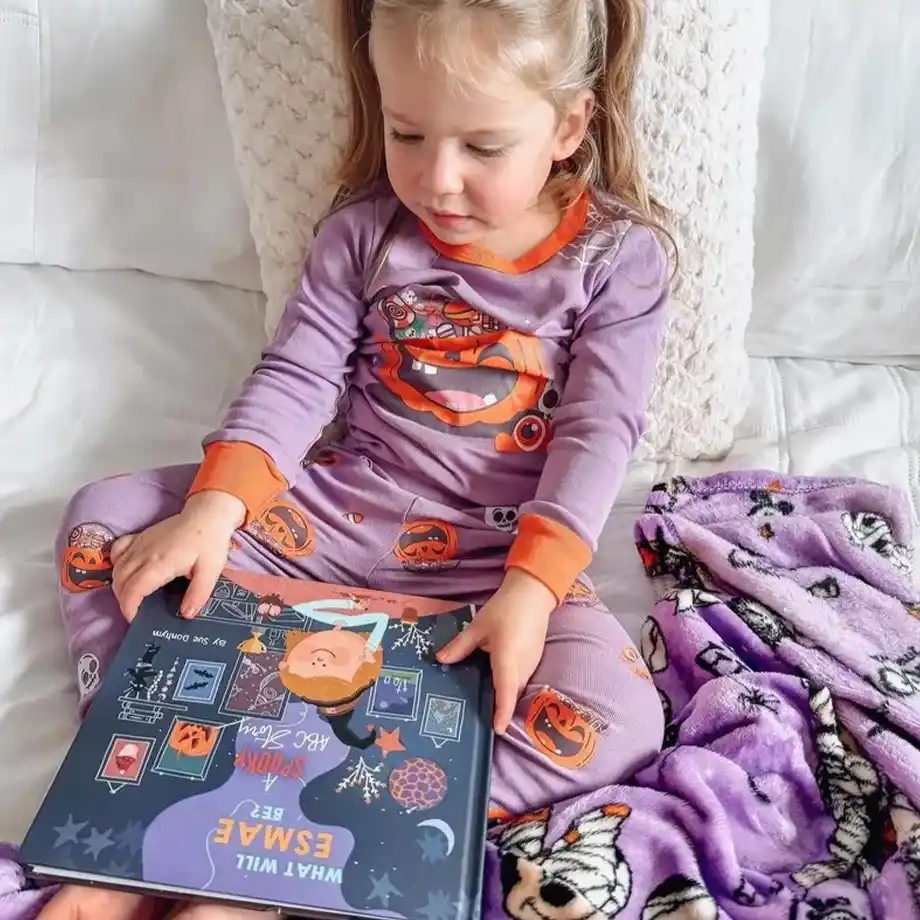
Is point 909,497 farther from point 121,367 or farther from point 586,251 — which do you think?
point 121,367

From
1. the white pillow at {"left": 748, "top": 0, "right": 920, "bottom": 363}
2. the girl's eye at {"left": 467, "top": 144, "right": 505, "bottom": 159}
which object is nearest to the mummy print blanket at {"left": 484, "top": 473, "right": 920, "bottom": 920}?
the white pillow at {"left": 748, "top": 0, "right": 920, "bottom": 363}

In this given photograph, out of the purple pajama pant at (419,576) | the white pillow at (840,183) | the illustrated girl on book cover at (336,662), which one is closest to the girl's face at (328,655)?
the illustrated girl on book cover at (336,662)

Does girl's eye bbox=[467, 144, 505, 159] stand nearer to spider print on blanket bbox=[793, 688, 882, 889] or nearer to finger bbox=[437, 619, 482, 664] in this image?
finger bbox=[437, 619, 482, 664]

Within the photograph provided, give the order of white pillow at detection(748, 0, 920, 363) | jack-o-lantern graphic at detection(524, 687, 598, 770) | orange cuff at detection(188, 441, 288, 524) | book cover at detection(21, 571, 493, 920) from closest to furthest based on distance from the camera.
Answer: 1. book cover at detection(21, 571, 493, 920)
2. jack-o-lantern graphic at detection(524, 687, 598, 770)
3. orange cuff at detection(188, 441, 288, 524)
4. white pillow at detection(748, 0, 920, 363)

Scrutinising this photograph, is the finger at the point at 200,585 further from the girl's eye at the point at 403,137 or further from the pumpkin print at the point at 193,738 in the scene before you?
the girl's eye at the point at 403,137

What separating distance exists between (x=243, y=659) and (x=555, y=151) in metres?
0.45

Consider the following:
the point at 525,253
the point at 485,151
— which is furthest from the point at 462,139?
the point at 525,253

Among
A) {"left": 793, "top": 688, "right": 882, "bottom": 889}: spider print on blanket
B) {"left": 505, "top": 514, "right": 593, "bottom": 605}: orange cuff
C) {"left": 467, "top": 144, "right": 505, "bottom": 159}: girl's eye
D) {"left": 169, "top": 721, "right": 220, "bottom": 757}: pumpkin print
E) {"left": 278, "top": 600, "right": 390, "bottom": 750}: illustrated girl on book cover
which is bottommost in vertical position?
{"left": 793, "top": 688, "right": 882, "bottom": 889}: spider print on blanket

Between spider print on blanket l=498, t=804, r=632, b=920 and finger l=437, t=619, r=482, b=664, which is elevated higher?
finger l=437, t=619, r=482, b=664

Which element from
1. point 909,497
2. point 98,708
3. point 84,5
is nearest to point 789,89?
point 909,497

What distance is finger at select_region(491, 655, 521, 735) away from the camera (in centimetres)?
71

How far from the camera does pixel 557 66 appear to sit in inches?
30.4

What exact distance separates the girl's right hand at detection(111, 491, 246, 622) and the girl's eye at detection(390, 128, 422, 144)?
0.96ft

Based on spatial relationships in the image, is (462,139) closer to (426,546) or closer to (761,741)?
Answer: (426,546)
